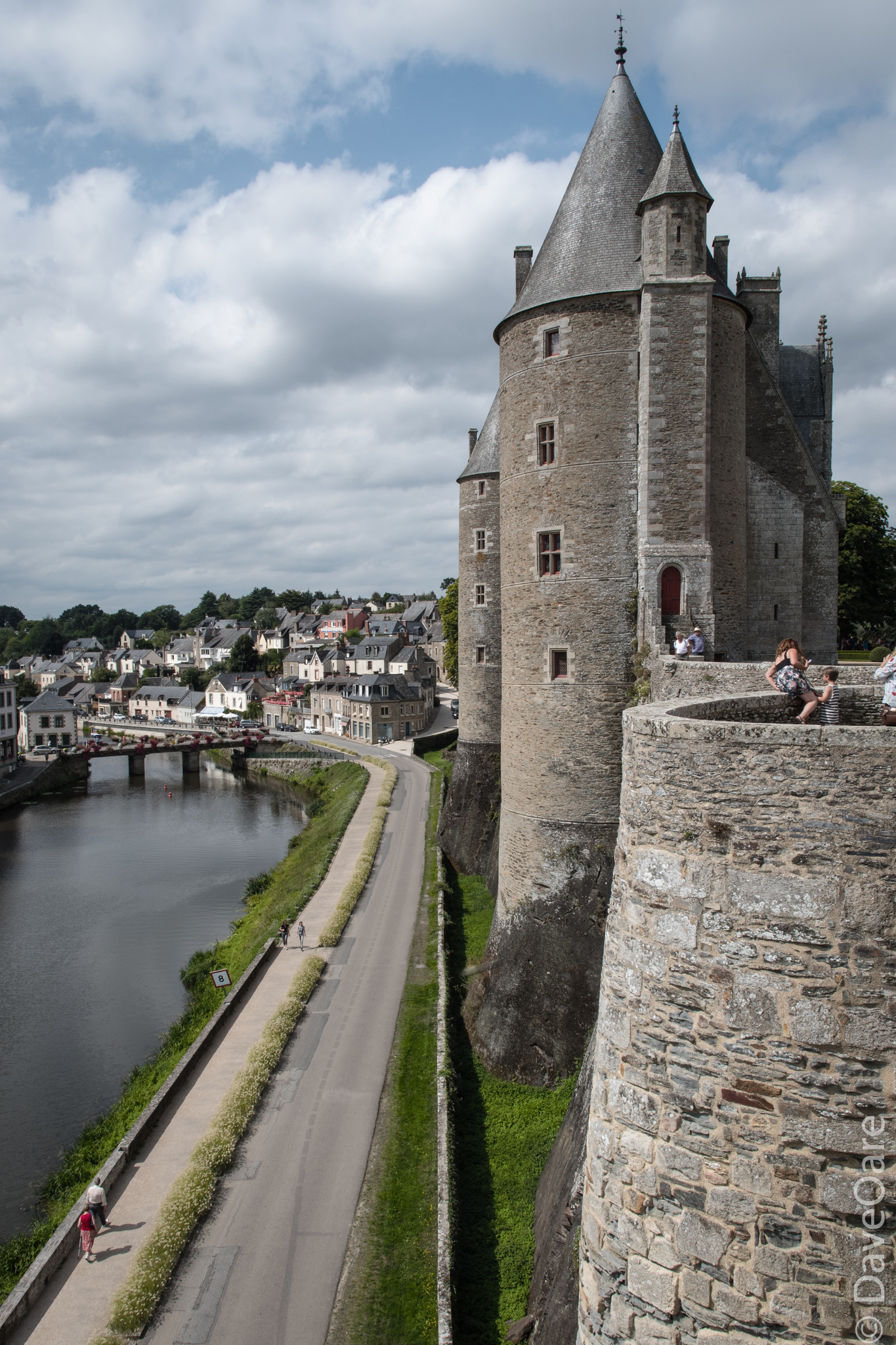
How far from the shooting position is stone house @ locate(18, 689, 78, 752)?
65.1 meters

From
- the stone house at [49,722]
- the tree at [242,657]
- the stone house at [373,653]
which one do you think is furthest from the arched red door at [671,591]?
the tree at [242,657]

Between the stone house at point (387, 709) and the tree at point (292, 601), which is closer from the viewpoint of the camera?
the stone house at point (387, 709)

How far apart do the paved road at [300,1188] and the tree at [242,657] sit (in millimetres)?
78519

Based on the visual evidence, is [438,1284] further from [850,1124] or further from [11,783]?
[11,783]

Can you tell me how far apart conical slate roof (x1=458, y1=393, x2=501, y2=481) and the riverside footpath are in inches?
569

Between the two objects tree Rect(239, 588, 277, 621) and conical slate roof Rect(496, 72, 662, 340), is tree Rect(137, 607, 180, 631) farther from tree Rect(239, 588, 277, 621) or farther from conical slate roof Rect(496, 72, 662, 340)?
conical slate roof Rect(496, 72, 662, 340)

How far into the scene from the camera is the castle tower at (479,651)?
25.6 meters

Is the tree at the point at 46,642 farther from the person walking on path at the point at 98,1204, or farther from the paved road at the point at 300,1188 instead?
the person walking on path at the point at 98,1204

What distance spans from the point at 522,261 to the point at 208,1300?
807 inches

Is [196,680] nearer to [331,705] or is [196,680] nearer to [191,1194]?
[331,705]

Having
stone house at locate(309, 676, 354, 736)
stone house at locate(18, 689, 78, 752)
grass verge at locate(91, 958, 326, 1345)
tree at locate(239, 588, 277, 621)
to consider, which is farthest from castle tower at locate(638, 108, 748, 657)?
tree at locate(239, 588, 277, 621)

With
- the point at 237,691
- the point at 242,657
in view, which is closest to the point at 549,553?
the point at 237,691

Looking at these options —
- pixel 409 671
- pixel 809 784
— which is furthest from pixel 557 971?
pixel 409 671

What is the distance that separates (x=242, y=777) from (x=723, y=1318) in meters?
56.9
